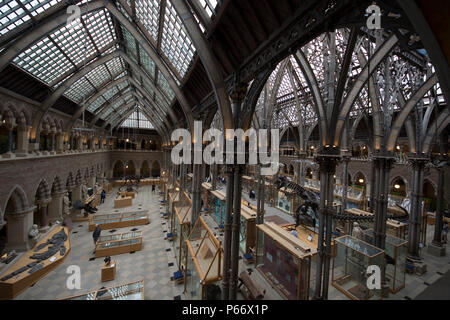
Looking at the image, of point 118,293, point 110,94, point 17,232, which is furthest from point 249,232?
point 110,94

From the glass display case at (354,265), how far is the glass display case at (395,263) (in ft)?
2.80

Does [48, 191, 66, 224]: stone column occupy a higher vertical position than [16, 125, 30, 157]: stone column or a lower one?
lower

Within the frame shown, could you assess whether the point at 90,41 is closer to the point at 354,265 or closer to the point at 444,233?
the point at 354,265

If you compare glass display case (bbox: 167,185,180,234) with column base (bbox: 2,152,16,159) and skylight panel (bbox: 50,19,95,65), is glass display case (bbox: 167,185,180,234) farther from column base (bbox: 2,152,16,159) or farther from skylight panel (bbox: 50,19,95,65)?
skylight panel (bbox: 50,19,95,65)

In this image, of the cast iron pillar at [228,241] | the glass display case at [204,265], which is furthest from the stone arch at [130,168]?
the cast iron pillar at [228,241]

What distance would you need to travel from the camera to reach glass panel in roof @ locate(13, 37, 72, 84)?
951cm

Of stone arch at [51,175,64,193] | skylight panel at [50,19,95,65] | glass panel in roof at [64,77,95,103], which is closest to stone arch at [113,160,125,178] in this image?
glass panel in roof at [64,77,95,103]

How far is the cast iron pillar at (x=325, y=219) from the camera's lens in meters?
5.32

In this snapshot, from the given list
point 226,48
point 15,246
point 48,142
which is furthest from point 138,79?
point 226,48

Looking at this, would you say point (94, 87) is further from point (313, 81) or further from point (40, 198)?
point (313, 81)

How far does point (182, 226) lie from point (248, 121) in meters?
5.04

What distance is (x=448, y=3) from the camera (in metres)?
1.31

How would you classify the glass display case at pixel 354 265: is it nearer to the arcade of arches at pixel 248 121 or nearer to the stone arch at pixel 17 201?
the arcade of arches at pixel 248 121

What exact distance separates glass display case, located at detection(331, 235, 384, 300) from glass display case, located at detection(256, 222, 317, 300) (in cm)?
170
